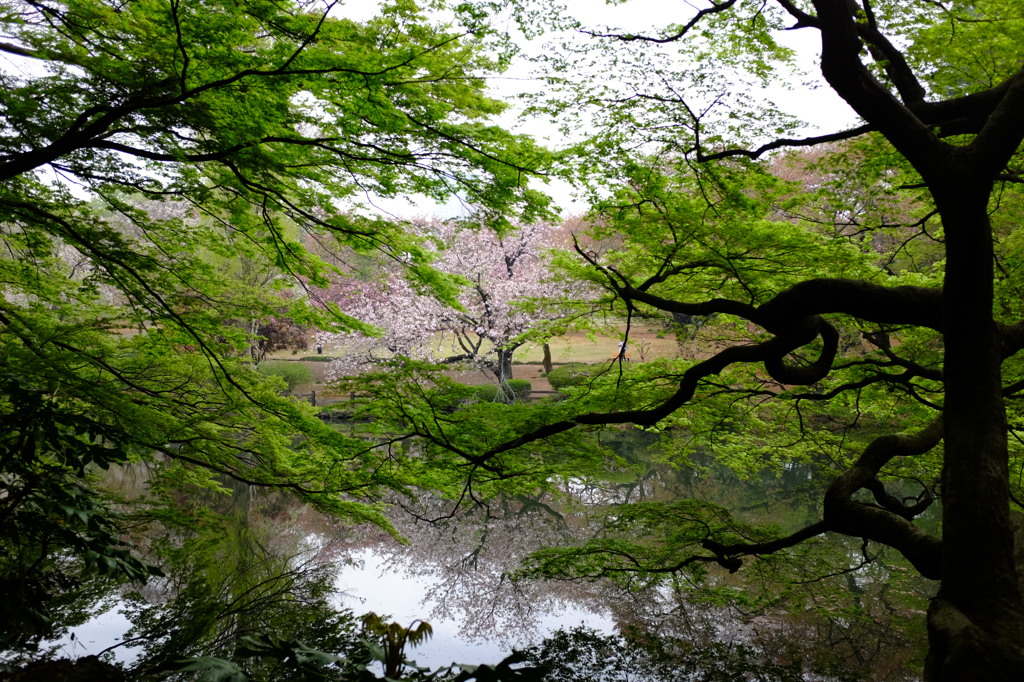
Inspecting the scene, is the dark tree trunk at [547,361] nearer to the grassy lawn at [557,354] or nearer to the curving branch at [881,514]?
Result: the grassy lawn at [557,354]

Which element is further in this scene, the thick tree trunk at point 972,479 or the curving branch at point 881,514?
the curving branch at point 881,514

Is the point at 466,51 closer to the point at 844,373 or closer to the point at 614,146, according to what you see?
the point at 614,146

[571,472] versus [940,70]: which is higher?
[940,70]

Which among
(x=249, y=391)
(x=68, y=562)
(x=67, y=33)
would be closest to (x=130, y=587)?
(x=68, y=562)

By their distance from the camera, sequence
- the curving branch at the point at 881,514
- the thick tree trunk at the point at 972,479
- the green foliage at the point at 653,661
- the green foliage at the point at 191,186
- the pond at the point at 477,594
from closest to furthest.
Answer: the thick tree trunk at the point at 972,479 → the curving branch at the point at 881,514 → the green foliage at the point at 191,186 → the green foliage at the point at 653,661 → the pond at the point at 477,594

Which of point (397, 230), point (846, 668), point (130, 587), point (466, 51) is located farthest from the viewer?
point (130, 587)

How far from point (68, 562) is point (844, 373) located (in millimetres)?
10159

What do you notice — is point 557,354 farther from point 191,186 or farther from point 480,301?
point 191,186

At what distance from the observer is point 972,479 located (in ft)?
9.62

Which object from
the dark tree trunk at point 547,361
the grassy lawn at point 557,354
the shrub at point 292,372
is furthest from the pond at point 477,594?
the dark tree trunk at point 547,361

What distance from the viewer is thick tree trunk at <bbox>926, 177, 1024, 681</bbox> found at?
107 inches

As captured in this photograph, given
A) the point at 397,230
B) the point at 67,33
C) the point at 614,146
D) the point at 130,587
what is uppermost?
the point at 67,33

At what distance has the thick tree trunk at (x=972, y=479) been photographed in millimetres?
2711

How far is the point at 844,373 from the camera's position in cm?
597
